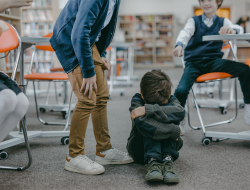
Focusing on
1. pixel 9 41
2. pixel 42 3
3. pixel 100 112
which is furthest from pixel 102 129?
pixel 42 3

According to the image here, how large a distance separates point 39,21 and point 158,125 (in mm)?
6662

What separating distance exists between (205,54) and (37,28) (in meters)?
6.13

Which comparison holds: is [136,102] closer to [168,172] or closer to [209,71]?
[168,172]

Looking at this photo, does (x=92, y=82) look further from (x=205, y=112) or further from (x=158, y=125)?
(x=205, y=112)

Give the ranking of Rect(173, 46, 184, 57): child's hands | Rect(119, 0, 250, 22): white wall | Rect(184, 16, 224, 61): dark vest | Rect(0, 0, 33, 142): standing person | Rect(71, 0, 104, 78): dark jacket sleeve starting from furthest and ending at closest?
Rect(119, 0, 250, 22): white wall, Rect(184, 16, 224, 61): dark vest, Rect(173, 46, 184, 57): child's hands, Rect(71, 0, 104, 78): dark jacket sleeve, Rect(0, 0, 33, 142): standing person

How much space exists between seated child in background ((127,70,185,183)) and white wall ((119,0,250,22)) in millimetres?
9695

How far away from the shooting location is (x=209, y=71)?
176cm

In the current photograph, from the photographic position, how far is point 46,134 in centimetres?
163

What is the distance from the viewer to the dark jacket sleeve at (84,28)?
3.38ft

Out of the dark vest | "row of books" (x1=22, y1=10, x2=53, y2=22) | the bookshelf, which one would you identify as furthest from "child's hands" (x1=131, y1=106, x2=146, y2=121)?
the bookshelf

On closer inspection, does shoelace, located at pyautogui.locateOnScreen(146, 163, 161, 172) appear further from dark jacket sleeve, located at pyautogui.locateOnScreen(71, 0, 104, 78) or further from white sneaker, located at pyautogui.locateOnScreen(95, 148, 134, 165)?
dark jacket sleeve, located at pyautogui.locateOnScreen(71, 0, 104, 78)

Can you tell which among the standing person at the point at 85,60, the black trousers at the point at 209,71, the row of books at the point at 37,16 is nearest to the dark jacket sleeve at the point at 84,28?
the standing person at the point at 85,60

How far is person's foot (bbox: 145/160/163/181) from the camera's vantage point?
1.04 metres

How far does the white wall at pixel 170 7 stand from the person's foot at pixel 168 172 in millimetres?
9878
